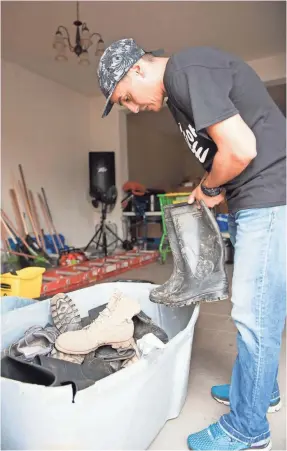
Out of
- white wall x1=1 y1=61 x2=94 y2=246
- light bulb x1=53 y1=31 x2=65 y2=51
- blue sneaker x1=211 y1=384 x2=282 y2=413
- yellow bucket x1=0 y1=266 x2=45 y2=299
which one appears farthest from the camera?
white wall x1=1 y1=61 x2=94 y2=246

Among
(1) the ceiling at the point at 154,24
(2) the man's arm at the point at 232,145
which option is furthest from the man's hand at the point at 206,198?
(1) the ceiling at the point at 154,24

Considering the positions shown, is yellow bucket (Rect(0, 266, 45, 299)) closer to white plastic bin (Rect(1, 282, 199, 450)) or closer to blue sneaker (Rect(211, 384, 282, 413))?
white plastic bin (Rect(1, 282, 199, 450))

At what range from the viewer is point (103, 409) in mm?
920

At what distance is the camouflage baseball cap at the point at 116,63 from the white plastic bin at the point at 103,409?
80 cm

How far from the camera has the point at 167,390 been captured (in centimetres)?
120

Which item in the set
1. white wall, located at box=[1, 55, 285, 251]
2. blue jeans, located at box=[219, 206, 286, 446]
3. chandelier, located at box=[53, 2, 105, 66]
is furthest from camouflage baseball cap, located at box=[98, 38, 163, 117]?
white wall, located at box=[1, 55, 285, 251]

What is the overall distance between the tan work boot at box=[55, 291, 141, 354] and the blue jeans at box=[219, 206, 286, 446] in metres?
0.42

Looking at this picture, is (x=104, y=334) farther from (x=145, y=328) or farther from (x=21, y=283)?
(x=21, y=283)

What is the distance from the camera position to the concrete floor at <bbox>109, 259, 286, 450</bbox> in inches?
47.8

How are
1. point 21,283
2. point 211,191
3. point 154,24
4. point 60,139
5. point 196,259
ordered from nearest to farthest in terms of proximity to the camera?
point 211,191
point 196,259
point 21,283
point 154,24
point 60,139

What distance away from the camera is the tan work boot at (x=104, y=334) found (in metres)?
1.24

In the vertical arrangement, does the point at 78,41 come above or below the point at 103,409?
above

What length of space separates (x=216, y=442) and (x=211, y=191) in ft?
2.66

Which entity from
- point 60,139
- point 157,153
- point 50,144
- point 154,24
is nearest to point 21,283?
point 154,24
